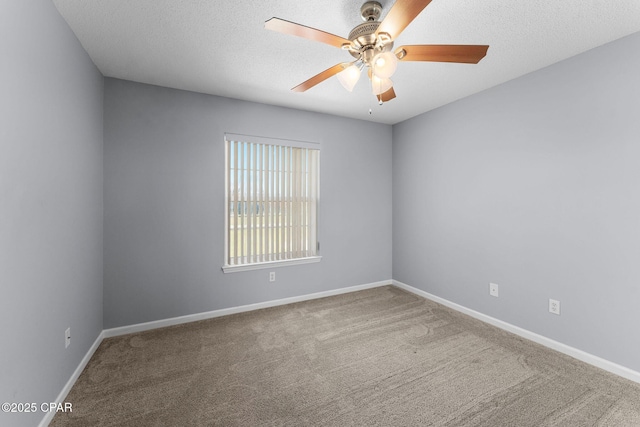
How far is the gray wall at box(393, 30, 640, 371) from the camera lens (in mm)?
2039

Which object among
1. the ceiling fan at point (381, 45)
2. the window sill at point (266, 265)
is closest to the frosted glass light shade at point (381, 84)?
the ceiling fan at point (381, 45)

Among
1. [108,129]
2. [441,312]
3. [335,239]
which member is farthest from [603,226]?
[108,129]

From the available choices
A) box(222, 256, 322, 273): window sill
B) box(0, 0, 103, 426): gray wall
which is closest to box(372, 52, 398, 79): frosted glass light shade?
box(0, 0, 103, 426): gray wall

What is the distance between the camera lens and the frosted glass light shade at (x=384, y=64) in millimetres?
1456

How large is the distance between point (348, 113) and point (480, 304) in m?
2.90

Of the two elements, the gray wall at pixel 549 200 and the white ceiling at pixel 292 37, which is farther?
the gray wall at pixel 549 200

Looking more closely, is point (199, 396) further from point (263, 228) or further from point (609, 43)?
point (609, 43)

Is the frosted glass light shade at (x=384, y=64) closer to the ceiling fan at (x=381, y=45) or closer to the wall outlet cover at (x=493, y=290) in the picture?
the ceiling fan at (x=381, y=45)

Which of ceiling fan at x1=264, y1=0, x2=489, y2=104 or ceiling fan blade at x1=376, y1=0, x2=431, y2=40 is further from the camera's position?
ceiling fan at x1=264, y1=0, x2=489, y2=104

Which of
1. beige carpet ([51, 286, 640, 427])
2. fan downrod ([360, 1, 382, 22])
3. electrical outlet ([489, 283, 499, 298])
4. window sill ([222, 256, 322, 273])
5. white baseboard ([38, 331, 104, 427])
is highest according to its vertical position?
fan downrod ([360, 1, 382, 22])

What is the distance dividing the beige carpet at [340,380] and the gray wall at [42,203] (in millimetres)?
450

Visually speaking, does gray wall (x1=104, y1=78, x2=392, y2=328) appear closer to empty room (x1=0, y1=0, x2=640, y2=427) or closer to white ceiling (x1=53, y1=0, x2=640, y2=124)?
empty room (x1=0, y1=0, x2=640, y2=427)

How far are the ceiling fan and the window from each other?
1.85 metres

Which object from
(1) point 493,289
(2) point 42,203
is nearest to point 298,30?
(2) point 42,203
